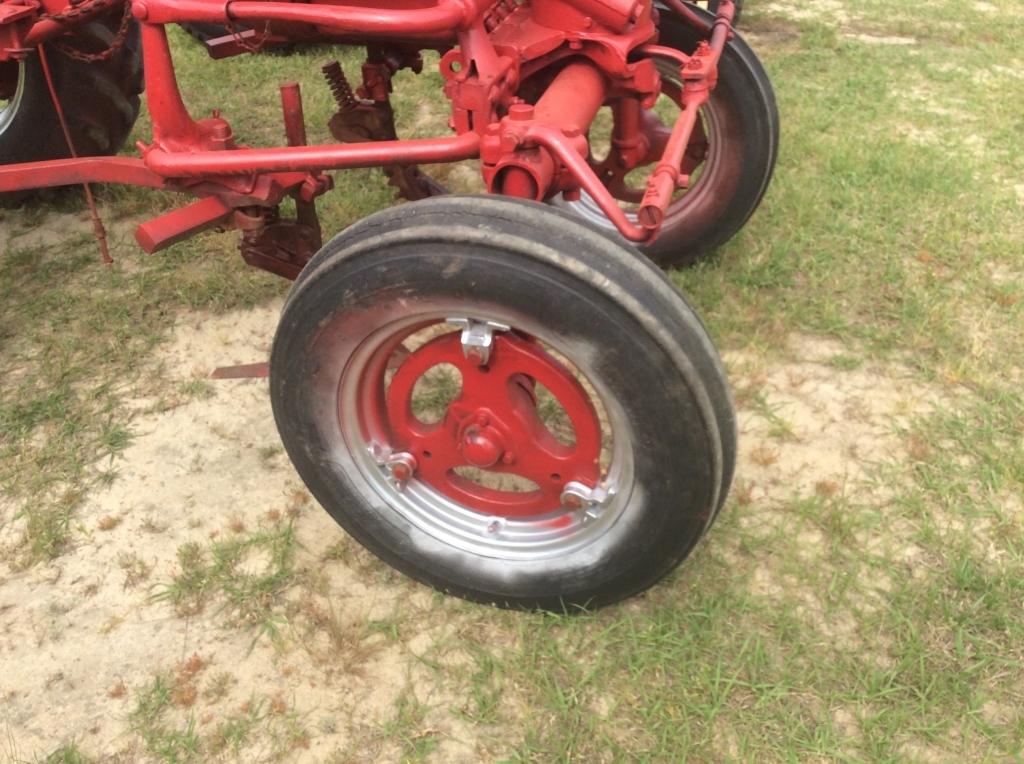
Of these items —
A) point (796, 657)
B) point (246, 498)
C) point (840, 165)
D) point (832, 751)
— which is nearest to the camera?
point (832, 751)

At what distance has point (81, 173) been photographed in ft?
7.25

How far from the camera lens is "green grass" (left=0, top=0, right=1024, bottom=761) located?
1754 mm

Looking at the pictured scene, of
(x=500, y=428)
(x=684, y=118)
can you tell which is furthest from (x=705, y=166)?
(x=500, y=428)

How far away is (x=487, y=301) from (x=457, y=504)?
62 centimetres

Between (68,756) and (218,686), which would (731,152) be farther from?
(68,756)

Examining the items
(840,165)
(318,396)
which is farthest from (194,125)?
(840,165)

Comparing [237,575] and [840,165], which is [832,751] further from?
[840,165]

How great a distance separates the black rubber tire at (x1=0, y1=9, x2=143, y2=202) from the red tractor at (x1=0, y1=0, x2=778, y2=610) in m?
0.42

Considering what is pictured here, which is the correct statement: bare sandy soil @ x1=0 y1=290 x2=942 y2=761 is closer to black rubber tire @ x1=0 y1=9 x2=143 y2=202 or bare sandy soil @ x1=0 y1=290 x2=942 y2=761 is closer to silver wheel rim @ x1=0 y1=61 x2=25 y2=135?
black rubber tire @ x1=0 y1=9 x2=143 y2=202

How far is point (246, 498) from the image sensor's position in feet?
7.44

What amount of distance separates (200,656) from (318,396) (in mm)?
663

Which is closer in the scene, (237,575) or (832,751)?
(832,751)

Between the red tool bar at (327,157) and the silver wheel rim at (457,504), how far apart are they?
0.38m

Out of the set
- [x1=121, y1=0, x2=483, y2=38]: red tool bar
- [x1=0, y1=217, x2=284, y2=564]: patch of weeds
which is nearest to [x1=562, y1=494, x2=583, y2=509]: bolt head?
[x1=121, y1=0, x2=483, y2=38]: red tool bar
